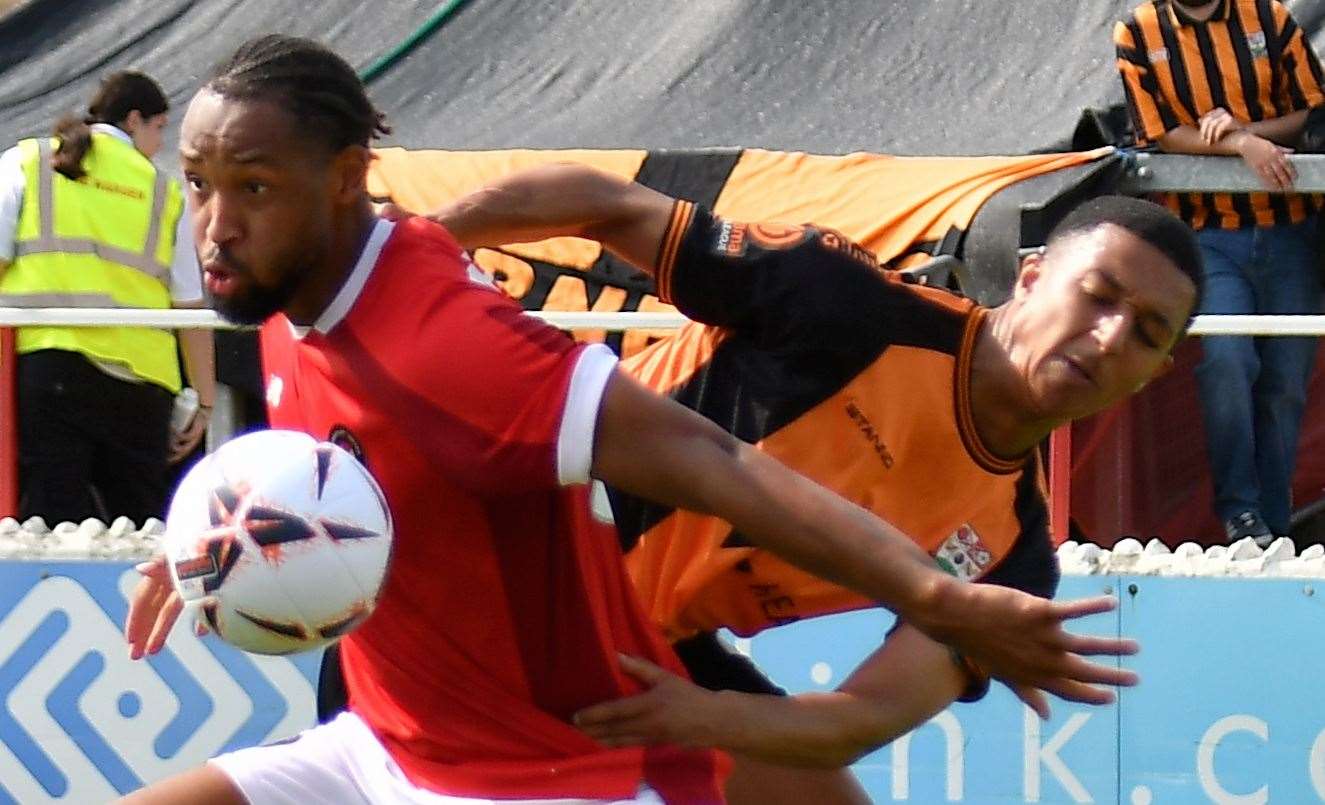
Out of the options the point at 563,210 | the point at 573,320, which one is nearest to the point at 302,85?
the point at 563,210

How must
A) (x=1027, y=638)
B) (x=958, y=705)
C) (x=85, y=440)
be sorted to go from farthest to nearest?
(x=85, y=440)
(x=958, y=705)
(x=1027, y=638)

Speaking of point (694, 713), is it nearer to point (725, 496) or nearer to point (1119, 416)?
point (725, 496)

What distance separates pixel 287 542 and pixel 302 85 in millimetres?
595

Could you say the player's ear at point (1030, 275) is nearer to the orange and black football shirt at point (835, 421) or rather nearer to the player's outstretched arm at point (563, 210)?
the orange and black football shirt at point (835, 421)

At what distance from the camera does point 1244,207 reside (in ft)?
20.5

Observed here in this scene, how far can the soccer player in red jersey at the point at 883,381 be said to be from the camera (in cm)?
367

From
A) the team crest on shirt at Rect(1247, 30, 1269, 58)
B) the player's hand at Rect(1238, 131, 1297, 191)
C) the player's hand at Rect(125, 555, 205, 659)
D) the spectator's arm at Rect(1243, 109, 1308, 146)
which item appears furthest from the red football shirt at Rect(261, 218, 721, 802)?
the team crest on shirt at Rect(1247, 30, 1269, 58)

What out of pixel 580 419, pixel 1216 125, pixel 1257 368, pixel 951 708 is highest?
pixel 1216 125

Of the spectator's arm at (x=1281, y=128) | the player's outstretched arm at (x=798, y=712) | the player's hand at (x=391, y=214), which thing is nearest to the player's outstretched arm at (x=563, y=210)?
the player's hand at (x=391, y=214)

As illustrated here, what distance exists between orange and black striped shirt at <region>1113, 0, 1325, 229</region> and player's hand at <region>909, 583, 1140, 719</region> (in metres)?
3.84

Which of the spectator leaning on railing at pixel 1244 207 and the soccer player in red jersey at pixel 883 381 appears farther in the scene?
the spectator leaning on railing at pixel 1244 207

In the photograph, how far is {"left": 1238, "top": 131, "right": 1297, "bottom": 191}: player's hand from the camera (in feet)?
20.0

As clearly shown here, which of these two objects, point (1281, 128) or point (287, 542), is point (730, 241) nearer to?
point (287, 542)

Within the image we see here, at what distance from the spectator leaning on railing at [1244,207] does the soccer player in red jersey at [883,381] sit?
7.83 ft
